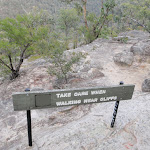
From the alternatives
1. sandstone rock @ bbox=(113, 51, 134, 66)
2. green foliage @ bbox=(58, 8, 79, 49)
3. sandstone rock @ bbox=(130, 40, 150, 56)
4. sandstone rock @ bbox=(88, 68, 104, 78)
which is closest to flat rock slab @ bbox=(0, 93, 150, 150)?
sandstone rock @ bbox=(88, 68, 104, 78)

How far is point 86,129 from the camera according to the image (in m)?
4.18

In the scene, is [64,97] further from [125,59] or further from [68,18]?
[68,18]

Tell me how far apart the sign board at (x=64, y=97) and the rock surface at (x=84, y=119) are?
1.14 metres

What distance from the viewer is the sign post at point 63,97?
3021 mm

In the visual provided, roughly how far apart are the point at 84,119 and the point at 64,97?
202 centimetres

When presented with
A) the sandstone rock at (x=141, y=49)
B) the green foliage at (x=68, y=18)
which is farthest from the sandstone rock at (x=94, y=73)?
the green foliage at (x=68, y=18)

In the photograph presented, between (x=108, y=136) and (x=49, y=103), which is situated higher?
(x=49, y=103)

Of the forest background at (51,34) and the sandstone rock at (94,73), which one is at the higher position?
the forest background at (51,34)

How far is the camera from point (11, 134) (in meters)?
5.44

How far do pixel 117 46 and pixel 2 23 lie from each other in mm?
10384

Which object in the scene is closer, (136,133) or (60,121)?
(136,133)

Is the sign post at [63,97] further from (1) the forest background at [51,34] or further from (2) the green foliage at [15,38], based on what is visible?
(2) the green foliage at [15,38]

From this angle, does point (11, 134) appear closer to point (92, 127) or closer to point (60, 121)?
point (60, 121)

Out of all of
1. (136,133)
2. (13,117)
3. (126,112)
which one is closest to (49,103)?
(136,133)
